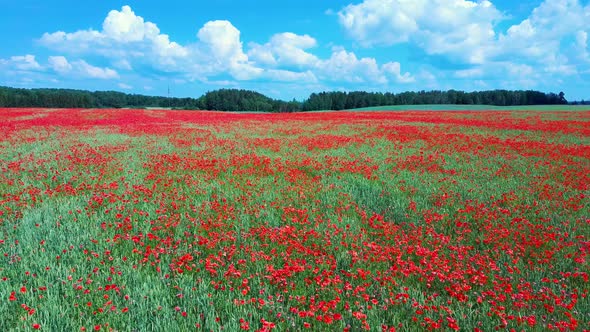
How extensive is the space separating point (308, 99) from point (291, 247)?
112130 mm

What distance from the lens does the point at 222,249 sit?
5617mm

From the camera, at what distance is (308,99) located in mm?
115312

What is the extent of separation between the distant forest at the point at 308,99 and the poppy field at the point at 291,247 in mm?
92281

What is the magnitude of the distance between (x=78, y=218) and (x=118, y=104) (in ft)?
421

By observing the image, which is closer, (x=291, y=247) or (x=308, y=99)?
(x=291, y=247)

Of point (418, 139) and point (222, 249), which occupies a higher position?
point (418, 139)

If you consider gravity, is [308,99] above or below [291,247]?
above

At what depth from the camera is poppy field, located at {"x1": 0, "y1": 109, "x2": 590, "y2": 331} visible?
3994 millimetres

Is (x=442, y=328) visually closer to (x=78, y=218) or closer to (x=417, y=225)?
(x=417, y=225)

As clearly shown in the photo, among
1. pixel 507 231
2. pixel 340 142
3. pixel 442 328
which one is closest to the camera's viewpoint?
pixel 442 328

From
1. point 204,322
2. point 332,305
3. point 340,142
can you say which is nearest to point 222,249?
point 204,322

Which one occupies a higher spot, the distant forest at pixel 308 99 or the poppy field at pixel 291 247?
the distant forest at pixel 308 99

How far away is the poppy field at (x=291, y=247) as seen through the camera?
157 inches

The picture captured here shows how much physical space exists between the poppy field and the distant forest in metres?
92.3
